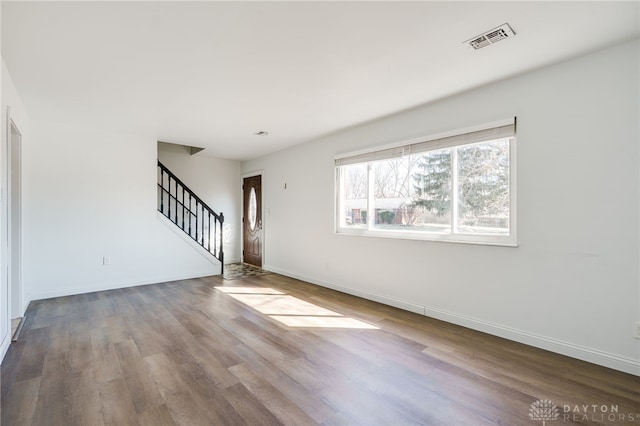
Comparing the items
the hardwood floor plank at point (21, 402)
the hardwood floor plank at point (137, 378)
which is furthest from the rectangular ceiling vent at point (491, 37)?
the hardwood floor plank at point (21, 402)

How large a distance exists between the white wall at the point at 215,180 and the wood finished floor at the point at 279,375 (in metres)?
3.61

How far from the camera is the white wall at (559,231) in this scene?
90.2 inches

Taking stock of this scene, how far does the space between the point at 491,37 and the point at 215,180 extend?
239 inches

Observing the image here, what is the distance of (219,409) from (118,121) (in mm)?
4071

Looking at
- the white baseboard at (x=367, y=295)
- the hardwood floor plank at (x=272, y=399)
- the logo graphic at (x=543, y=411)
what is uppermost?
the white baseboard at (x=367, y=295)

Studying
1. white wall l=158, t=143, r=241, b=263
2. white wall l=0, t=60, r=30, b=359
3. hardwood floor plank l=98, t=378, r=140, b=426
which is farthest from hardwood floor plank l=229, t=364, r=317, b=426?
white wall l=158, t=143, r=241, b=263

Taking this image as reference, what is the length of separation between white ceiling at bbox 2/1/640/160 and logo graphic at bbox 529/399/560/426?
2.56 meters

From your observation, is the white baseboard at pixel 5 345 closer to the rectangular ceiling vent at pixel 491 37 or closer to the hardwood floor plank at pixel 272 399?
the hardwood floor plank at pixel 272 399

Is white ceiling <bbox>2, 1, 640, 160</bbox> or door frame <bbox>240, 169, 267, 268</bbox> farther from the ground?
white ceiling <bbox>2, 1, 640, 160</bbox>

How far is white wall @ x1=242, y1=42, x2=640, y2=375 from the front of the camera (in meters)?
2.29

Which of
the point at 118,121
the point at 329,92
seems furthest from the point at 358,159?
the point at 118,121

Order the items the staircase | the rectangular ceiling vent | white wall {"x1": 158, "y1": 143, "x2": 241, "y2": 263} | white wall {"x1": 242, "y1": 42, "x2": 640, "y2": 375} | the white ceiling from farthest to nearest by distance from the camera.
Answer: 1. white wall {"x1": 158, "y1": 143, "x2": 241, "y2": 263}
2. the staircase
3. white wall {"x1": 242, "y1": 42, "x2": 640, "y2": 375}
4. the rectangular ceiling vent
5. the white ceiling

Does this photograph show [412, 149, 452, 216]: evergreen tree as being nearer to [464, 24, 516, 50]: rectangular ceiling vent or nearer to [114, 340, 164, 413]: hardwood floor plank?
[464, 24, 516, 50]: rectangular ceiling vent

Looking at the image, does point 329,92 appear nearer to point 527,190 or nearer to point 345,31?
point 345,31
